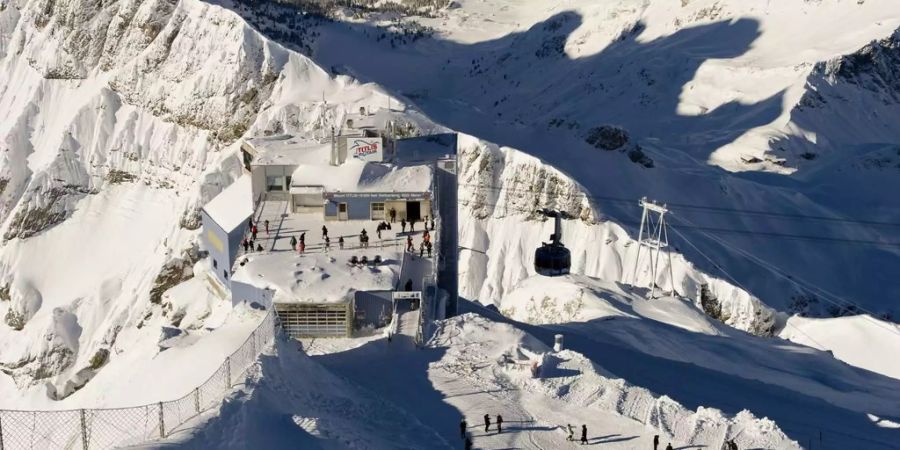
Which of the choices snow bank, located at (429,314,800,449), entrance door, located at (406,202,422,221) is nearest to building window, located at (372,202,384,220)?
entrance door, located at (406,202,422,221)

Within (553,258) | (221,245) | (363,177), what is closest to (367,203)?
(363,177)

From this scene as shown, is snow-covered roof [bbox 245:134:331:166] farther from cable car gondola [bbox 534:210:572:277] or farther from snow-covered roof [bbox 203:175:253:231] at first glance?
cable car gondola [bbox 534:210:572:277]

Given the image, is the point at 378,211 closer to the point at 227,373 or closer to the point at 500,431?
the point at 227,373

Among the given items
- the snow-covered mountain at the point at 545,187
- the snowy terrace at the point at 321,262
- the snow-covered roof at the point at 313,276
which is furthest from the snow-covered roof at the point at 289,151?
the snow-covered roof at the point at 313,276

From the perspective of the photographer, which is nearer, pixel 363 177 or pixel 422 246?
pixel 422 246

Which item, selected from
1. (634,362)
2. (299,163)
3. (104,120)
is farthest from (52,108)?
(634,362)

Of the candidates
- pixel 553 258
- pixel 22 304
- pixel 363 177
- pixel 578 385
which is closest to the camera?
pixel 578 385

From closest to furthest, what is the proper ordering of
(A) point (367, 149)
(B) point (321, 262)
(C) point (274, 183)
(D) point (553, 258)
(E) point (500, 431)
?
(E) point (500, 431), (B) point (321, 262), (A) point (367, 149), (C) point (274, 183), (D) point (553, 258)

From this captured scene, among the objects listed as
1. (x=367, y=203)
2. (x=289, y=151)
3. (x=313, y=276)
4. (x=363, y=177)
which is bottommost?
(x=313, y=276)

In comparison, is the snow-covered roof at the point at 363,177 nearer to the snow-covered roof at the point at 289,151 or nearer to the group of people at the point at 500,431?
the snow-covered roof at the point at 289,151
